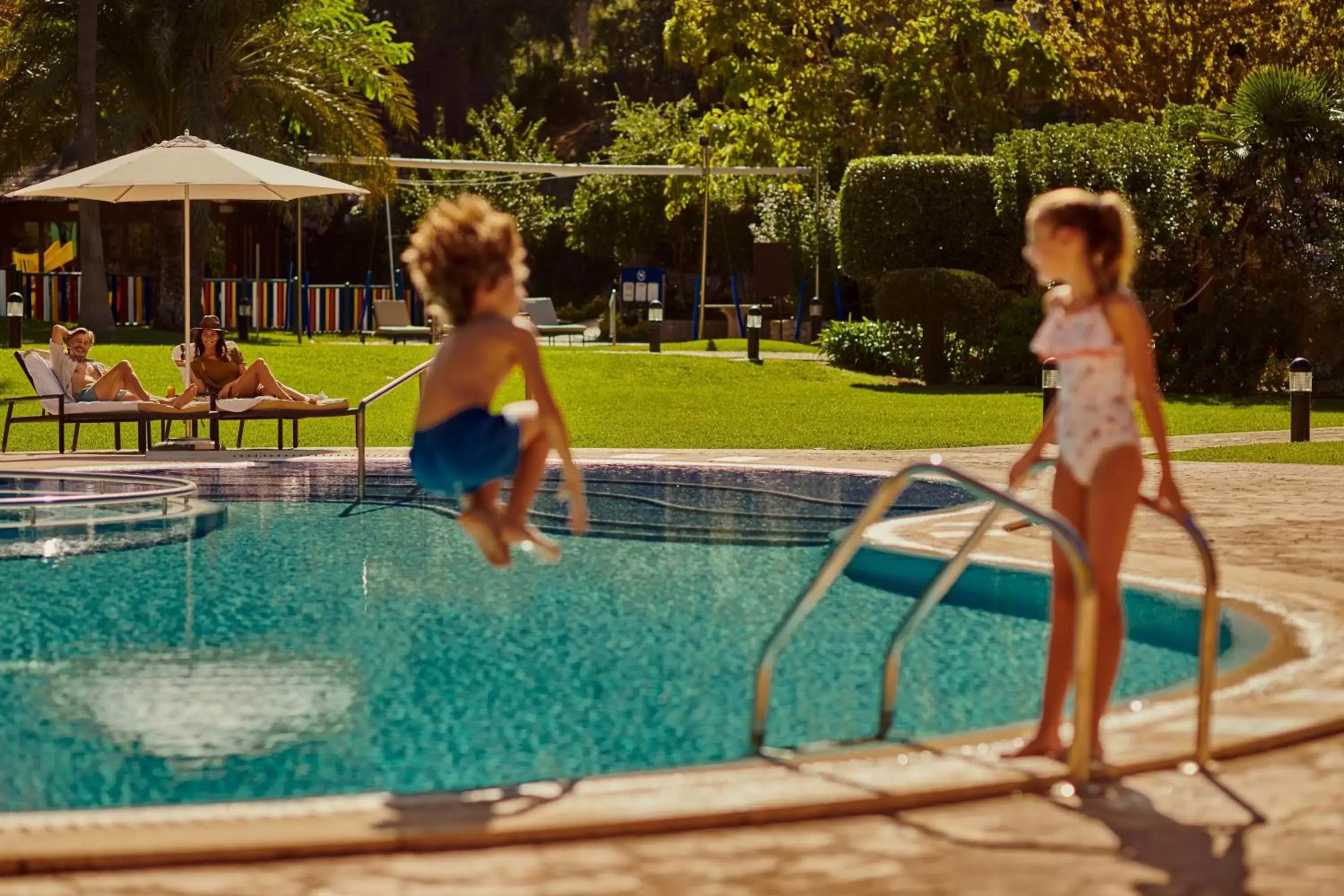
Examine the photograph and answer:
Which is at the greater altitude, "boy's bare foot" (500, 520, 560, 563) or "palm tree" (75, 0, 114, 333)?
"palm tree" (75, 0, 114, 333)

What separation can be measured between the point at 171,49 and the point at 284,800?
29821 millimetres

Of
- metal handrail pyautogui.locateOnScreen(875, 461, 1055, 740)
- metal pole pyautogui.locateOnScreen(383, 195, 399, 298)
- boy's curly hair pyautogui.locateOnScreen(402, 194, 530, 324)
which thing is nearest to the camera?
boy's curly hair pyautogui.locateOnScreen(402, 194, 530, 324)

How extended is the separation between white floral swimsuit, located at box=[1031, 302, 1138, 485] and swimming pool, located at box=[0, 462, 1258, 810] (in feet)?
5.47

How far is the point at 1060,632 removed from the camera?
19.4 feet

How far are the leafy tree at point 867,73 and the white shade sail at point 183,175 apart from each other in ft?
74.7

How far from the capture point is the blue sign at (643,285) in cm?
3925

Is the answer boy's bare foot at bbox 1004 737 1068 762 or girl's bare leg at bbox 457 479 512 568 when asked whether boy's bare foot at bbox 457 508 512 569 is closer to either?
girl's bare leg at bbox 457 479 512 568

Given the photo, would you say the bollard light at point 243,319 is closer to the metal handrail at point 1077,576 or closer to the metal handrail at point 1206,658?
the metal handrail at point 1077,576

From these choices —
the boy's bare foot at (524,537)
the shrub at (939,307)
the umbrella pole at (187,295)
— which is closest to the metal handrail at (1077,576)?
the boy's bare foot at (524,537)

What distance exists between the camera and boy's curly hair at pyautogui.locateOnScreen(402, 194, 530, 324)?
573 cm

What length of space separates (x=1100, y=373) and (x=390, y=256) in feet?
117

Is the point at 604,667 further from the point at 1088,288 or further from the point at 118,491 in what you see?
the point at 118,491

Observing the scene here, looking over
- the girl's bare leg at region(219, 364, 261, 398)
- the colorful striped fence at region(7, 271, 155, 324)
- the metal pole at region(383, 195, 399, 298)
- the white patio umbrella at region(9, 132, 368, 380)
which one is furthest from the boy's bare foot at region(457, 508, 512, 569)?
the colorful striped fence at region(7, 271, 155, 324)

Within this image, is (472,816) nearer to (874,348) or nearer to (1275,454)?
(1275,454)
